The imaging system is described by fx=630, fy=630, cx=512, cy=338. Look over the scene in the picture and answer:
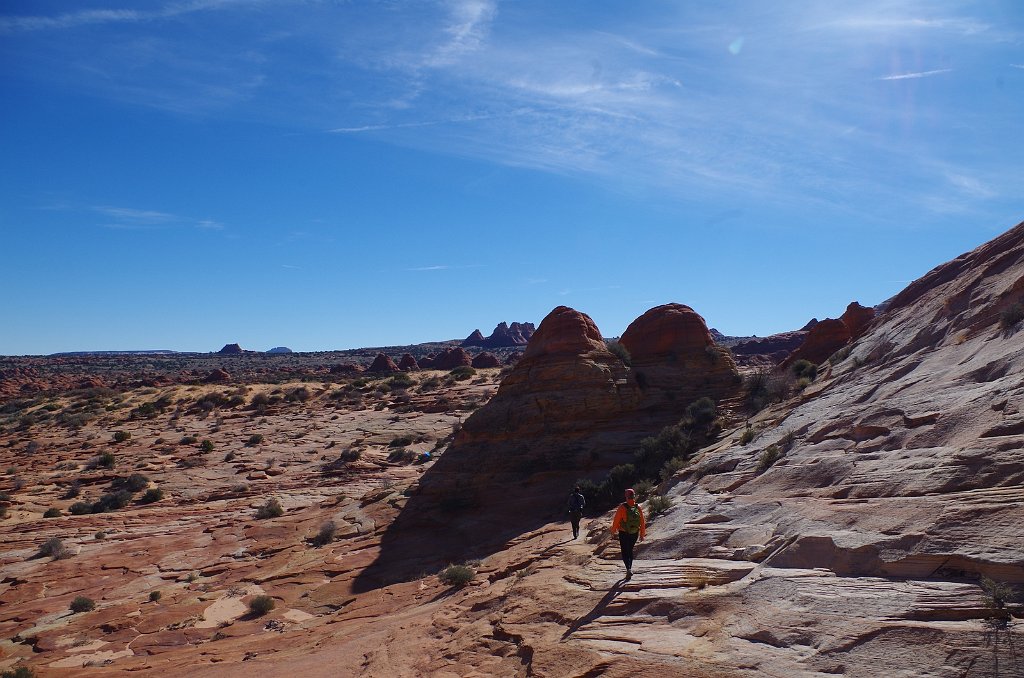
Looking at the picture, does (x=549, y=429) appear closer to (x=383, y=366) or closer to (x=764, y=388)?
(x=764, y=388)

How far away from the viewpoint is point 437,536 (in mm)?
18109

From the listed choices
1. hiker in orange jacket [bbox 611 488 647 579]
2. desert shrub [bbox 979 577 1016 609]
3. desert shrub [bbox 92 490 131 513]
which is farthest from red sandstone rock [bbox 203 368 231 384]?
desert shrub [bbox 979 577 1016 609]

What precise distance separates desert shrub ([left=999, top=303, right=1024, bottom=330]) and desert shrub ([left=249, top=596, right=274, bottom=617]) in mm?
15455

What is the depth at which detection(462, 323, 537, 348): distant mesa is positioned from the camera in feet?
411

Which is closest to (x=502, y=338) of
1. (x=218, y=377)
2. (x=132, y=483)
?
(x=218, y=377)

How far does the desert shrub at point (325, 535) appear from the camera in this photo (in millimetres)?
19391

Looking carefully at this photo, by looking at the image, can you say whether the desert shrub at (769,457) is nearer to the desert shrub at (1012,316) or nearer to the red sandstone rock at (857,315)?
the desert shrub at (1012,316)

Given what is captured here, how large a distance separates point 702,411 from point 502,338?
353 ft

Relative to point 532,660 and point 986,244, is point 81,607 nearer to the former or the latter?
point 532,660

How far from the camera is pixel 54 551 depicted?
19594 millimetres

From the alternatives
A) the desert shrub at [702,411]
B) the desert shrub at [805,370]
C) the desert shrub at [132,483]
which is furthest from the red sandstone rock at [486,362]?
the desert shrub at [805,370]

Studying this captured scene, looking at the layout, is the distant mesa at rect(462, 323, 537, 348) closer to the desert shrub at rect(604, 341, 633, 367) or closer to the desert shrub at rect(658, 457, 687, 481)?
the desert shrub at rect(604, 341, 633, 367)

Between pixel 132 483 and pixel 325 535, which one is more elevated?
pixel 132 483

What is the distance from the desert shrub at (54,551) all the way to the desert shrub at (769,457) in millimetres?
20443
